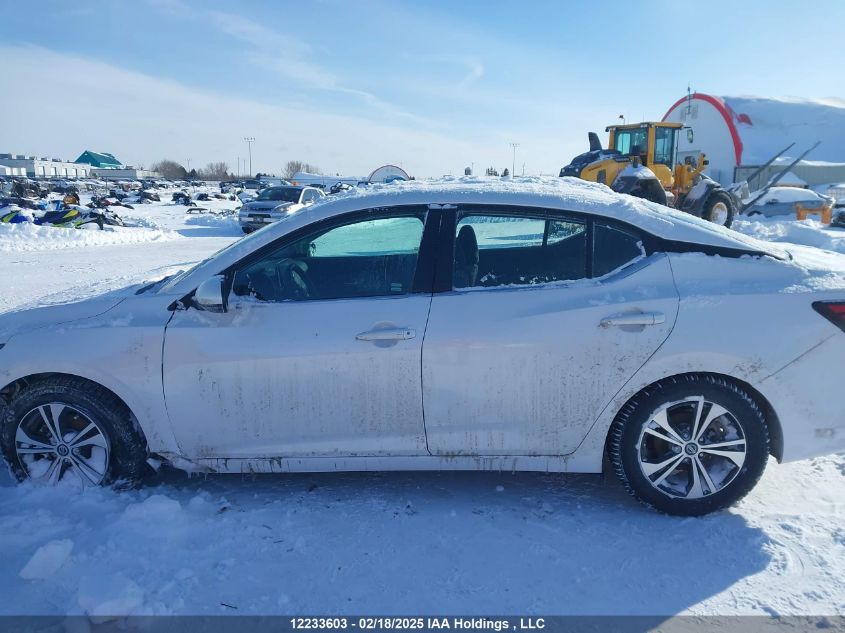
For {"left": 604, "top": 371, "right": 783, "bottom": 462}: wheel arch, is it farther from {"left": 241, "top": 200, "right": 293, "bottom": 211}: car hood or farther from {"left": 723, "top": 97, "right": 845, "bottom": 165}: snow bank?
{"left": 723, "top": 97, "right": 845, "bottom": 165}: snow bank

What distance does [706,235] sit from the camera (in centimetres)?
315

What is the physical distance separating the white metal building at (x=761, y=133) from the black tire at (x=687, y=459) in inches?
1698

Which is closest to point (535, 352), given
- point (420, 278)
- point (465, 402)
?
point (465, 402)

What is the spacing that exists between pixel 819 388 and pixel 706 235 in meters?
0.92

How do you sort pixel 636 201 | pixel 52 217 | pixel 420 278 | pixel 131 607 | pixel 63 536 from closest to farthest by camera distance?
pixel 131 607, pixel 63 536, pixel 420 278, pixel 636 201, pixel 52 217

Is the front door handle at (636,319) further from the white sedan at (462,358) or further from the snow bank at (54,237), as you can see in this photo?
the snow bank at (54,237)

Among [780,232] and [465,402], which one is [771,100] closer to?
[780,232]

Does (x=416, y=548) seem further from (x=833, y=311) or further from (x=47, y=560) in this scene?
(x=833, y=311)

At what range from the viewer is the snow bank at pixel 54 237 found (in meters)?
14.8

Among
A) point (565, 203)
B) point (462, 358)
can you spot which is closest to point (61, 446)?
point (462, 358)

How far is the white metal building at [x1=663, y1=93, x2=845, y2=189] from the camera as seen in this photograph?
42875mm

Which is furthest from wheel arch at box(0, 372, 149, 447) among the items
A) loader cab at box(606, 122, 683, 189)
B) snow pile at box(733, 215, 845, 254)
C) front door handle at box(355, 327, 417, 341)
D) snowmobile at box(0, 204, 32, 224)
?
snowmobile at box(0, 204, 32, 224)

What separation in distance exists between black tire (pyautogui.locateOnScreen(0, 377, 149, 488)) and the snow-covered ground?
0.42ft

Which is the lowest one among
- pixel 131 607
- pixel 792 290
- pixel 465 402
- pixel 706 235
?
pixel 131 607
